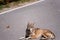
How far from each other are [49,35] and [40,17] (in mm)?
1371

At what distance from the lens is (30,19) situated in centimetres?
469

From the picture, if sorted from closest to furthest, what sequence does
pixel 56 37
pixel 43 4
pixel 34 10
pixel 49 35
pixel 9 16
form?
pixel 49 35 → pixel 56 37 → pixel 9 16 → pixel 34 10 → pixel 43 4

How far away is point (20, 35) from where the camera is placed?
398 centimetres

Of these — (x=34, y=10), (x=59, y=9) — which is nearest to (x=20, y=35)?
(x=34, y=10)

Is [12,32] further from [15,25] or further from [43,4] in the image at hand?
[43,4]

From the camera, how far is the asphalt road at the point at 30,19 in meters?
4.11

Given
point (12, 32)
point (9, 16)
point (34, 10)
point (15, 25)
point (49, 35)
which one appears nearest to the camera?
point (49, 35)

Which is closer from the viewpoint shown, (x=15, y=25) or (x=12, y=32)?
(x=12, y=32)

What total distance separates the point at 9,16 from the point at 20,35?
3.20 feet

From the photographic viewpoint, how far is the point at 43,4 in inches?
227

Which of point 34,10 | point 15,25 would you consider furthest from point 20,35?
point 34,10

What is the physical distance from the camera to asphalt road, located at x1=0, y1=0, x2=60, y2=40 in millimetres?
4111

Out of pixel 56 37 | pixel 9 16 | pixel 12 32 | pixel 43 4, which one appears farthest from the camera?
pixel 43 4

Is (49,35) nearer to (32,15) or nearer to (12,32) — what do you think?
(12,32)
